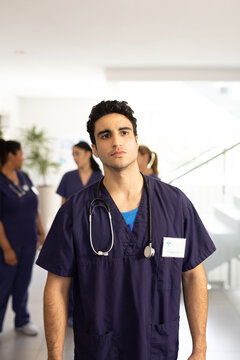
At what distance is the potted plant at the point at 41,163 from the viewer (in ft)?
24.6

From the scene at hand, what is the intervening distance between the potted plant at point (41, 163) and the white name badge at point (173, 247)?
603cm

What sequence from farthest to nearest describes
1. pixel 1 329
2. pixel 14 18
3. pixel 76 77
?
1. pixel 76 77
2. pixel 14 18
3. pixel 1 329

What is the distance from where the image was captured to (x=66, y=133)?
29.1 ft

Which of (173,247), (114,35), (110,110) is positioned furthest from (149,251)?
(114,35)

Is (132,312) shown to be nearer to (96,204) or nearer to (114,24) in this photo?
(96,204)

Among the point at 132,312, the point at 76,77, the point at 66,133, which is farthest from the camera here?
the point at 66,133

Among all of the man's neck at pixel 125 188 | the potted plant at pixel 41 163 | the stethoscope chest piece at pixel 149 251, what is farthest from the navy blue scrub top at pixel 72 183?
the potted plant at pixel 41 163

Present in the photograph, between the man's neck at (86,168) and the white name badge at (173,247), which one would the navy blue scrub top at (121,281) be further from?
the man's neck at (86,168)

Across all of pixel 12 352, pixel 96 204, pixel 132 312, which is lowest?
pixel 12 352

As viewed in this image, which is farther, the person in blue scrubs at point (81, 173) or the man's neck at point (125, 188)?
the person in blue scrubs at point (81, 173)

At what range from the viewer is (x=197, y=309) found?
4.20 feet

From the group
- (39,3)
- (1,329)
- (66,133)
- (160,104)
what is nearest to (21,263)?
(1,329)

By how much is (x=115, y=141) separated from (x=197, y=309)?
615 mm

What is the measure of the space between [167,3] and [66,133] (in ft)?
19.7
